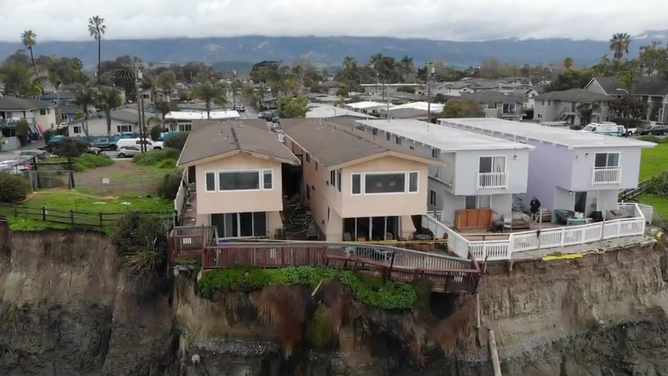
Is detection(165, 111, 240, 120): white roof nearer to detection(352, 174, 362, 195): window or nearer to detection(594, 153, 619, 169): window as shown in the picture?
detection(352, 174, 362, 195): window

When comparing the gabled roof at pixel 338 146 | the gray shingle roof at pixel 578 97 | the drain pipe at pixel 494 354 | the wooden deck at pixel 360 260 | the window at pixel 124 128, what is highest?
the gray shingle roof at pixel 578 97

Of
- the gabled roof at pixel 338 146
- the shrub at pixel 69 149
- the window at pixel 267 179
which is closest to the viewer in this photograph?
the gabled roof at pixel 338 146

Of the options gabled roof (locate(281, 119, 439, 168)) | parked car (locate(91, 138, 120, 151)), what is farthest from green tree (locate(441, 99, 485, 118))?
parked car (locate(91, 138, 120, 151))

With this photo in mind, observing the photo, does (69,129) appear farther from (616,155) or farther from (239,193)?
(616,155)

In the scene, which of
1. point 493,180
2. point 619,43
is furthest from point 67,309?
point 619,43

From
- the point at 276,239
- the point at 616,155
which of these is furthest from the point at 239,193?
the point at 616,155

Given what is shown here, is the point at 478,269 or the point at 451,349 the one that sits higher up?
the point at 478,269

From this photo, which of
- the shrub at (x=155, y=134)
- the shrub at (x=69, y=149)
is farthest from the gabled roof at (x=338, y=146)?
the shrub at (x=155, y=134)

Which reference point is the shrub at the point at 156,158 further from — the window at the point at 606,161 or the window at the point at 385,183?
the window at the point at 606,161
